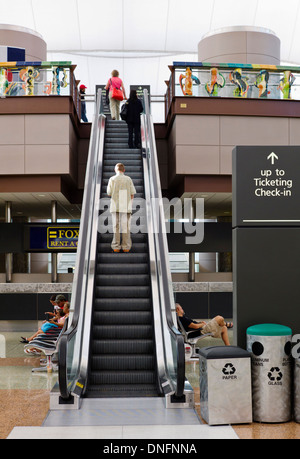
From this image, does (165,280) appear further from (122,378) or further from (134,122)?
(134,122)

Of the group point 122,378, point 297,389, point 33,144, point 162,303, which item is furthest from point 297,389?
point 33,144

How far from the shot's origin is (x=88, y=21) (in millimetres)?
31625

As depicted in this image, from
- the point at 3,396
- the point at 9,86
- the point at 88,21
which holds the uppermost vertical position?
the point at 88,21

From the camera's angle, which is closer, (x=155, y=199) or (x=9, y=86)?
(x=155, y=199)

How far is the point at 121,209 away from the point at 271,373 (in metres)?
5.39

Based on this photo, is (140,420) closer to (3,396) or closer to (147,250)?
(3,396)

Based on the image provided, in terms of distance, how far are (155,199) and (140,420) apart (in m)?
6.00

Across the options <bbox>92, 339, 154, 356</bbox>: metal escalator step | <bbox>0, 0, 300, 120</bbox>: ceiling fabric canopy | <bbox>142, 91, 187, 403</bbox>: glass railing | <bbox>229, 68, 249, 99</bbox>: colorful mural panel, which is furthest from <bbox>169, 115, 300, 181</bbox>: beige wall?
<bbox>0, 0, 300, 120</bbox>: ceiling fabric canopy

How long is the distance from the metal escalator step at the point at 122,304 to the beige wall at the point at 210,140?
6.94 metres

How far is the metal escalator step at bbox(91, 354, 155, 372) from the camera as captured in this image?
8.21m

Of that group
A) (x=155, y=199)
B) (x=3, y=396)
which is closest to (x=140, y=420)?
(x=3, y=396)

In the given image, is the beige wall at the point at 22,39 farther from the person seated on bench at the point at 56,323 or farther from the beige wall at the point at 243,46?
the person seated on bench at the point at 56,323

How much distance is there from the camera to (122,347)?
8539 mm

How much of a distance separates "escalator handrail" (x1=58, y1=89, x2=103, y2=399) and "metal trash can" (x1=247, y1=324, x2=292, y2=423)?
7.14 feet
